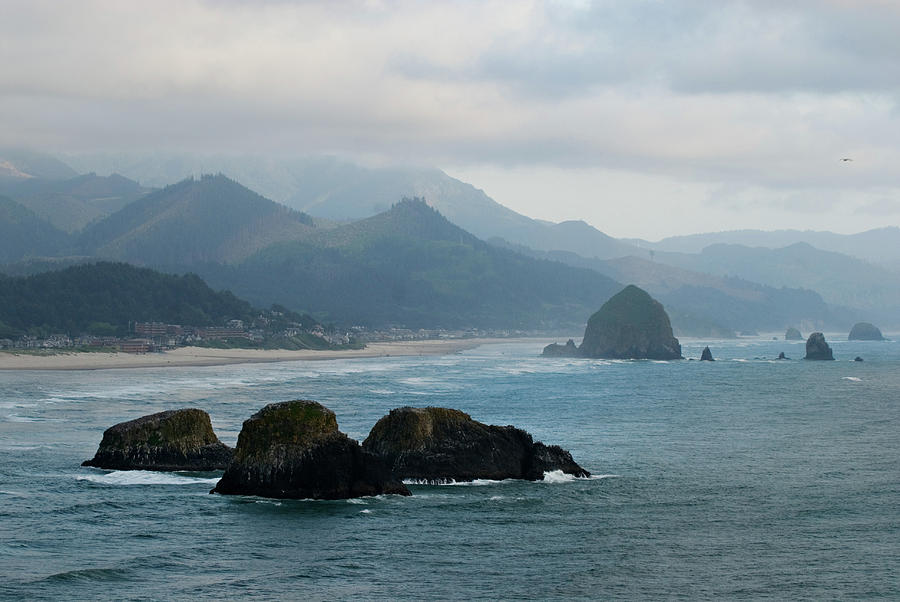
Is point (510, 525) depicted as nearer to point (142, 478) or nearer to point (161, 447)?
point (142, 478)

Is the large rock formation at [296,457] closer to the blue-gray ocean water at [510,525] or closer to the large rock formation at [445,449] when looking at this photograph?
the blue-gray ocean water at [510,525]

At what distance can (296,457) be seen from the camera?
156ft

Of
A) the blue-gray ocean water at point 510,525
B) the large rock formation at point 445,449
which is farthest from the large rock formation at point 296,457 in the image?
the large rock formation at point 445,449

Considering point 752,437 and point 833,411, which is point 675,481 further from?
point 833,411

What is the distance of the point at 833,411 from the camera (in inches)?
3804

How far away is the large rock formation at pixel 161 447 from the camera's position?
55.9m

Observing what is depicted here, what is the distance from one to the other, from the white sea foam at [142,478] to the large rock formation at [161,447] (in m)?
1.02

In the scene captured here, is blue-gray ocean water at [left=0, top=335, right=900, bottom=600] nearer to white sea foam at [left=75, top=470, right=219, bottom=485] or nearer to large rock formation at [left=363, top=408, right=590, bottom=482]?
white sea foam at [left=75, top=470, right=219, bottom=485]

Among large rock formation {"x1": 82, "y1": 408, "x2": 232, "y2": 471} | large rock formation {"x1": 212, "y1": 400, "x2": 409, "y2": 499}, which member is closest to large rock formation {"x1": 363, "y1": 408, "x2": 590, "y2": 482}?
large rock formation {"x1": 212, "y1": 400, "x2": 409, "y2": 499}

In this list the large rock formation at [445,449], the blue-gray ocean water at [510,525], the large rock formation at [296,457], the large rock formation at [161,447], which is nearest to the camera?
the blue-gray ocean water at [510,525]

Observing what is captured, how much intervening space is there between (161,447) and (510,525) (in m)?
21.3

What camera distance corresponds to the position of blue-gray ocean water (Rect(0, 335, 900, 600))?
33.8 meters

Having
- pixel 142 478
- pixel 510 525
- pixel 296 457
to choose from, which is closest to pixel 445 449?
pixel 296 457

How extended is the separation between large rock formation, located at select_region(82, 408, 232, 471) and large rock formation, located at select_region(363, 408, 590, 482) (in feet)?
28.9
